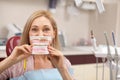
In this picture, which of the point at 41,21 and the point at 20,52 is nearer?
the point at 20,52

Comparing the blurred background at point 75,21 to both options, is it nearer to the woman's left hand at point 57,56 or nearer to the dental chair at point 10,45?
the dental chair at point 10,45

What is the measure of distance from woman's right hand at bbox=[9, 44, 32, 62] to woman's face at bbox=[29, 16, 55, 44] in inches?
4.8

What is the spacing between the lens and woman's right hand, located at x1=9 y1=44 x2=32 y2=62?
996mm

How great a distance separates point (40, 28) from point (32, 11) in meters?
1.61

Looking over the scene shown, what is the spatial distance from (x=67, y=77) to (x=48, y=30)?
0.26 metres

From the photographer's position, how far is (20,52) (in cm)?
104

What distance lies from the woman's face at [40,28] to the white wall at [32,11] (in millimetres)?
1485

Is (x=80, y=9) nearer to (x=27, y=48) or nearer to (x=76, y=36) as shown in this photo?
(x=76, y=36)

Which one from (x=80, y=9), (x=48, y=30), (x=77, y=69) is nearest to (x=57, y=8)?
(x=80, y=9)

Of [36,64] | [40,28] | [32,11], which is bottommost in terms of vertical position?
[36,64]

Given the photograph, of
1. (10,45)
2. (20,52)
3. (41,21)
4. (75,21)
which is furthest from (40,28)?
(75,21)

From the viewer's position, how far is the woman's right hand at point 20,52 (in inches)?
39.2

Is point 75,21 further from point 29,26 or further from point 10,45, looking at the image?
point 29,26

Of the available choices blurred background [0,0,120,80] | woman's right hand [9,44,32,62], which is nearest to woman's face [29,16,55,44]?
woman's right hand [9,44,32,62]
